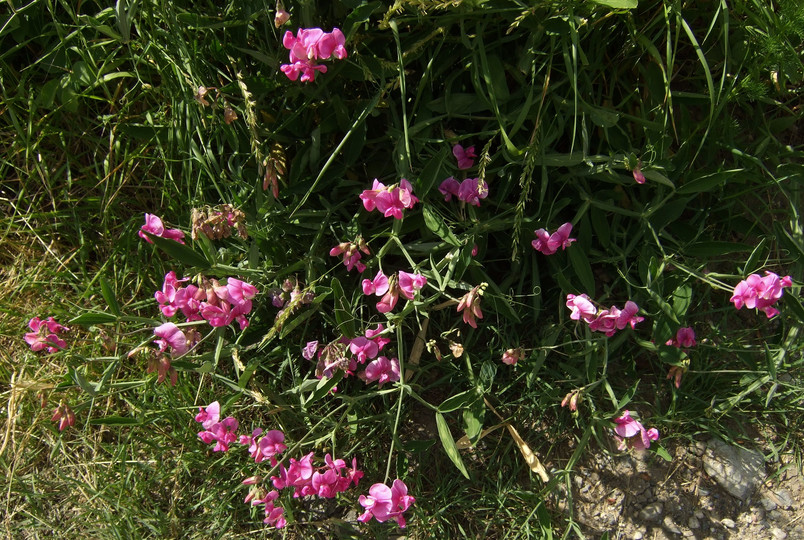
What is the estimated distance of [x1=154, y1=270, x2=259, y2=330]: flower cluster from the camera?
1374 mm

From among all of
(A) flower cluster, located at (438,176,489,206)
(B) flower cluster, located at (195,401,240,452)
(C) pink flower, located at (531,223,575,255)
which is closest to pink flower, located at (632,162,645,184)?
(C) pink flower, located at (531,223,575,255)

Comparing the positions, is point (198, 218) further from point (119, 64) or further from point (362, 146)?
point (119, 64)

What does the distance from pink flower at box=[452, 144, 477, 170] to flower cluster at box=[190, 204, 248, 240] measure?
51 cm

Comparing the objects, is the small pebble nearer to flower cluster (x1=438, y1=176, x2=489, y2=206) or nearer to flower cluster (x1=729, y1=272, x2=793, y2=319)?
flower cluster (x1=729, y1=272, x2=793, y2=319)

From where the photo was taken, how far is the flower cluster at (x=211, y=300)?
1.37 m

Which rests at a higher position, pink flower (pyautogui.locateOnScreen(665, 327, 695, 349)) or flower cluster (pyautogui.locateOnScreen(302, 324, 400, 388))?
flower cluster (pyautogui.locateOnScreen(302, 324, 400, 388))

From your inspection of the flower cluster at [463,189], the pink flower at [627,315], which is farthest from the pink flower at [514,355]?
the flower cluster at [463,189]

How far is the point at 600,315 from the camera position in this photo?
1478mm

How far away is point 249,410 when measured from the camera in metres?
1.83

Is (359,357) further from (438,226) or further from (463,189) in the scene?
(463,189)

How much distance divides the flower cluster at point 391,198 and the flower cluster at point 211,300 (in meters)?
0.32

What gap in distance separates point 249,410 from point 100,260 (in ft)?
2.08

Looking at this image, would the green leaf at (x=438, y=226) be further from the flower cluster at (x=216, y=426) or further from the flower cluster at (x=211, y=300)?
the flower cluster at (x=216, y=426)

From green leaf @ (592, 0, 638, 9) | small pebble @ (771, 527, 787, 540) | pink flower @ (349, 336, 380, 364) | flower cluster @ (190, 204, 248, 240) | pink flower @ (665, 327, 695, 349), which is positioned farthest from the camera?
small pebble @ (771, 527, 787, 540)
